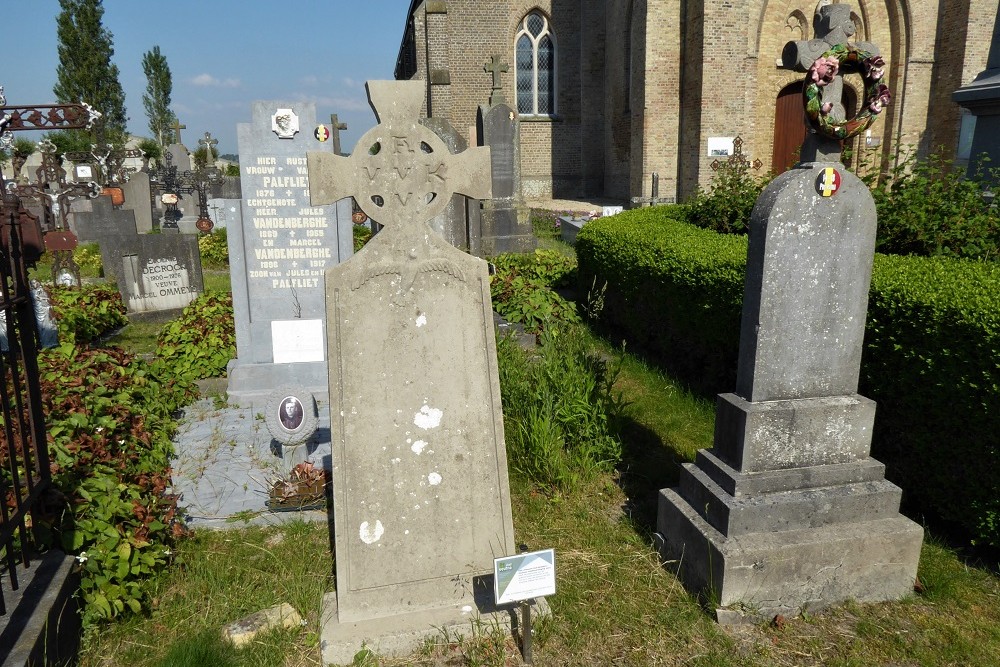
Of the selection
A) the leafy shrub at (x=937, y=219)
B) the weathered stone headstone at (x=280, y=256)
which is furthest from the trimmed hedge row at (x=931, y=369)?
the weathered stone headstone at (x=280, y=256)

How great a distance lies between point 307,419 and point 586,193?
2080cm

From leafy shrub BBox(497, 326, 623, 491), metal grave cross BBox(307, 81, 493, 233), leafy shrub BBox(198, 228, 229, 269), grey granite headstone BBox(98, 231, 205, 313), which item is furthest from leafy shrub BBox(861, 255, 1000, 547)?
leafy shrub BBox(198, 228, 229, 269)

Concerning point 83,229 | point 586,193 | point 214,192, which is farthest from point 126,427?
point 586,193

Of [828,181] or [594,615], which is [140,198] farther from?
[828,181]

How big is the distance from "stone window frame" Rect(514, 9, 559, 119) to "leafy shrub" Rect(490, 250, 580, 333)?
15.9m

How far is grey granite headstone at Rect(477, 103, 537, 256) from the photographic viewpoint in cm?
1324

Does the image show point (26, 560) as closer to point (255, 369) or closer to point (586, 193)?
point (255, 369)

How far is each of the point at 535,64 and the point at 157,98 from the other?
4618 cm

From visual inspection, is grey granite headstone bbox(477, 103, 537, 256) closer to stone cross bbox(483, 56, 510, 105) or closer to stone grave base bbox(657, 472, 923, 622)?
stone cross bbox(483, 56, 510, 105)

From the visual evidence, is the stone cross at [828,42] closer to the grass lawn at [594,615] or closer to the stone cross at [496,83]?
the grass lawn at [594,615]

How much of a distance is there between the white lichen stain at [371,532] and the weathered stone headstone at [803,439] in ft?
5.21

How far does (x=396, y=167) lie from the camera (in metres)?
2.79

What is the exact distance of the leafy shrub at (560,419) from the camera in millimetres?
4273

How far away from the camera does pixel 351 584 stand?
2865mm
